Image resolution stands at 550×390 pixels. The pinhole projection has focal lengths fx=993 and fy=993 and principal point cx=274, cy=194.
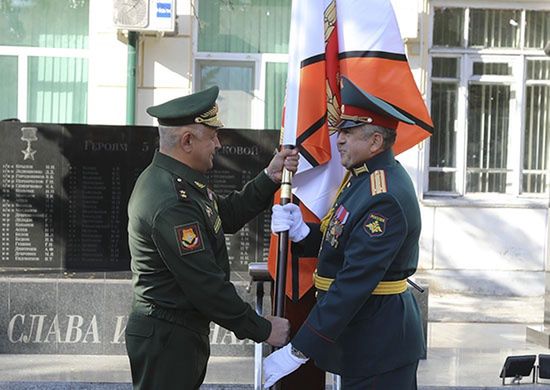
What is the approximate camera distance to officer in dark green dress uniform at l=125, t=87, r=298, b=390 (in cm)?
384

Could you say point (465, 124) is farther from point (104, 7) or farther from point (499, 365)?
point (499, 365)

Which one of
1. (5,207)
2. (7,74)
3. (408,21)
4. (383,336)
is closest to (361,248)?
(383,336)

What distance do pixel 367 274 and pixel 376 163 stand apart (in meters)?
0.47

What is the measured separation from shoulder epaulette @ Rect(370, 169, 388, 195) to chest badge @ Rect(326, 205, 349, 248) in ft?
0.49

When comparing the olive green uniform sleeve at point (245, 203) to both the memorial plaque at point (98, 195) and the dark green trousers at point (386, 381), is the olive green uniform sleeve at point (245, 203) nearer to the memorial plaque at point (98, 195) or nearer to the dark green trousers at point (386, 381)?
the dark green trousers at point (386, 381)

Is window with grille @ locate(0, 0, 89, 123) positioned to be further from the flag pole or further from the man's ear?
the man's ear

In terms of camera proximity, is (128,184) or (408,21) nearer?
(128,184)

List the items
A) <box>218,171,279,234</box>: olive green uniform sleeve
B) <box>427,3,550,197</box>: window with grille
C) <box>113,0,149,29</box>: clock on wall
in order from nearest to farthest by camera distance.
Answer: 1. <box>218,171,279,234</box>: olive green uniform sleeve
2. <box>113,0,149,29</box>: clock on wall
3. <box>427,3,550,197</box>: window with grille

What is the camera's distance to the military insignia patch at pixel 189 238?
3805mm

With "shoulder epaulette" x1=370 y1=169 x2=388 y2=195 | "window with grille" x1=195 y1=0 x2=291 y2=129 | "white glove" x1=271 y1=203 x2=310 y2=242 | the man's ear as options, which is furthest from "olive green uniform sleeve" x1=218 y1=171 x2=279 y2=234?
"window with grille" x1=195 y1=0 x2=291 y2=129

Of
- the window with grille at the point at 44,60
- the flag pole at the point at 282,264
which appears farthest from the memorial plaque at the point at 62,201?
the window with grille at the point at 44,60

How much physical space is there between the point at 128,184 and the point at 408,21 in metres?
4.85

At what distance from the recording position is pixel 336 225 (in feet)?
12.6

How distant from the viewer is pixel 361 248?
364 centimetres
